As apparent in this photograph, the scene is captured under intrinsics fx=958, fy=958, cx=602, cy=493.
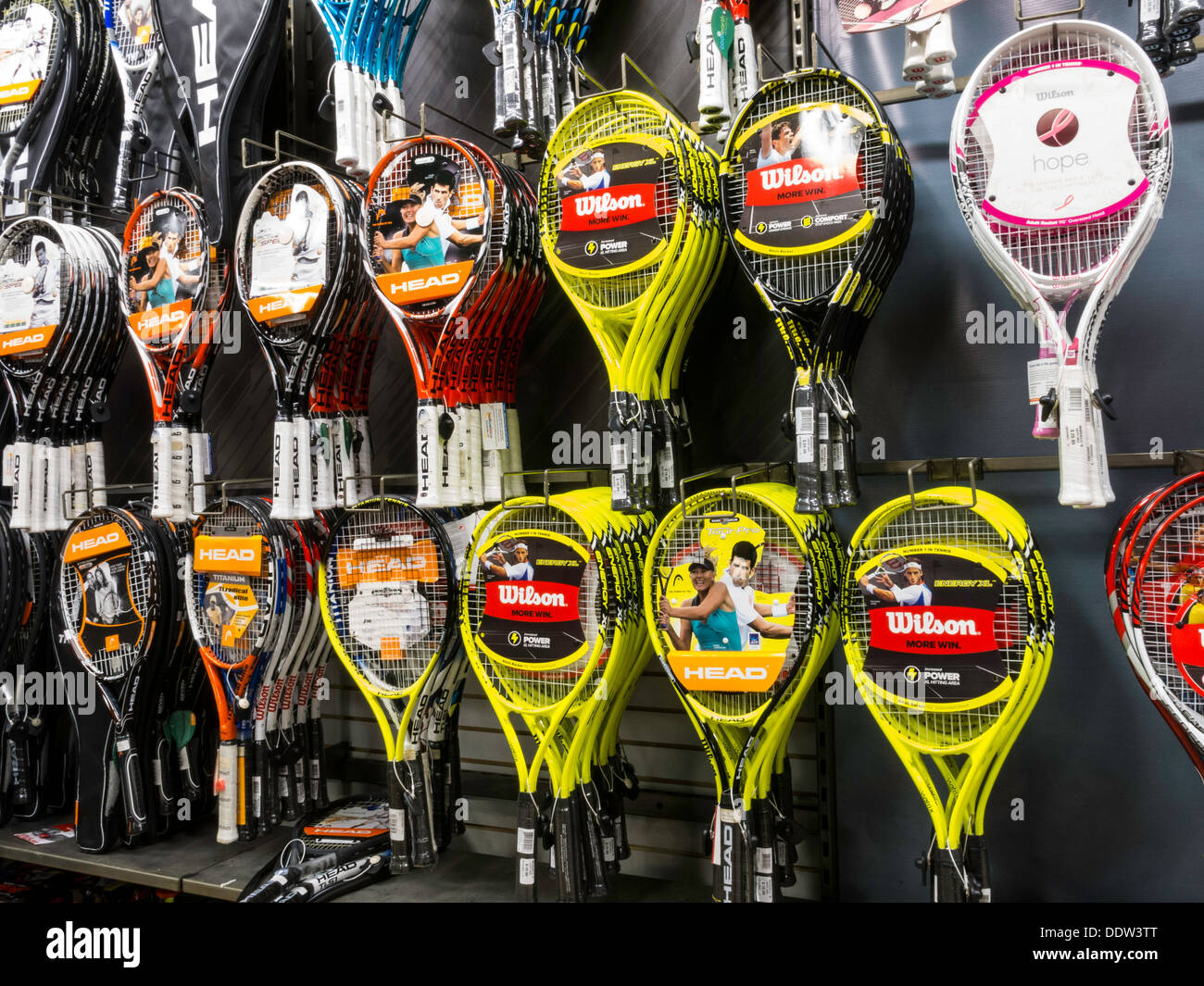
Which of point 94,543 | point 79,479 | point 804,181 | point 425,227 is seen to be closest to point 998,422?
point 804,181

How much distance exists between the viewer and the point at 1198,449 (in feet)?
7.00

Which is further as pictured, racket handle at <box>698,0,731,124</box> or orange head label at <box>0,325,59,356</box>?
orange head label at <box>0,325,59,356</box>

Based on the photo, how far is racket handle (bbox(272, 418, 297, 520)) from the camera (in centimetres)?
260

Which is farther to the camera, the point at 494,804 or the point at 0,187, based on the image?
the point at 0,187

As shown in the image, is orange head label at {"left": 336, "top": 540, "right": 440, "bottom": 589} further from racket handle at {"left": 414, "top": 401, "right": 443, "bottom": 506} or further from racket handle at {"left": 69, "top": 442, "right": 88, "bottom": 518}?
racket handle at {"left": 69, "top": 442, "right": 88, "bottom": 518}

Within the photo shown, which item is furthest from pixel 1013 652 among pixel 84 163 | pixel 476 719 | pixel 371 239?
pixel 84 163

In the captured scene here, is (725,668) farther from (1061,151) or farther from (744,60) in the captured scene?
(744,60)

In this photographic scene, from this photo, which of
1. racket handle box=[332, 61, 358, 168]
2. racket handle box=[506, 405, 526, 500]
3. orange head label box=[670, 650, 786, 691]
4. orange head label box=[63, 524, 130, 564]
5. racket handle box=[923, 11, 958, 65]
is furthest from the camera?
orange head label box=[63, 524, 130, 564]

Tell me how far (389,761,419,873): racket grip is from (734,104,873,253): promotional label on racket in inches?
62.4

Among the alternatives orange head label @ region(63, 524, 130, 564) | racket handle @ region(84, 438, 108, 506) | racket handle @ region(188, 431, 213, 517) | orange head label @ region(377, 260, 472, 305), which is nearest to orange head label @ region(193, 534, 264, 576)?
racket handle @ region(188, 431, 213, 517)

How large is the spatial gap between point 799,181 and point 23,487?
2597 mm
